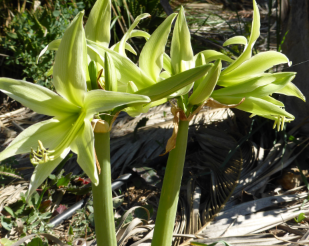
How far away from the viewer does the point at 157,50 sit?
2.67 ft

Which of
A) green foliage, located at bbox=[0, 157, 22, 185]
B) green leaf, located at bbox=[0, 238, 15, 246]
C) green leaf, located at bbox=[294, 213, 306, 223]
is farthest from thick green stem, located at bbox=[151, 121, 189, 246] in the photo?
green foliage, located at bbox=[0, 157, 22, 185]

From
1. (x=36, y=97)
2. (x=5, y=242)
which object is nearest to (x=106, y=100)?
(x=36, y=97)

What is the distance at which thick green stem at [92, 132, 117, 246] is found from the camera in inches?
31.7

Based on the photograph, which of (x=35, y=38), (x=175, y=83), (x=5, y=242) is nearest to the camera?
(x=175, y=83)

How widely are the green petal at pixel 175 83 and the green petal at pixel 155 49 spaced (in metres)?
0.11

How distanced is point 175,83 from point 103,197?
36 cm

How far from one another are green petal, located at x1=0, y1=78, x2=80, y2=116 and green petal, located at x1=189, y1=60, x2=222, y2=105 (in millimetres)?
308

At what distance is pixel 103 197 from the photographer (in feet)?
2.71

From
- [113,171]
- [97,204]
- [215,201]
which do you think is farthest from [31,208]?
[97,204]

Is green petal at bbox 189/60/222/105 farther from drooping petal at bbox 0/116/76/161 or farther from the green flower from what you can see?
drooping petal at bbox 0/116/76/161

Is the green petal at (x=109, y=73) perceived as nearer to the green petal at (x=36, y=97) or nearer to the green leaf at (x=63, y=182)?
the green petal at (x=36, y=97)

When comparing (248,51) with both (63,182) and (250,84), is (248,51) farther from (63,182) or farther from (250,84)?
(63,182)

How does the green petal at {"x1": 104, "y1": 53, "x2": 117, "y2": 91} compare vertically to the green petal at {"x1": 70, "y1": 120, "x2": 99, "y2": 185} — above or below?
above

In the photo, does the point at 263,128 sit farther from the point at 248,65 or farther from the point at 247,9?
the point at 247,9
